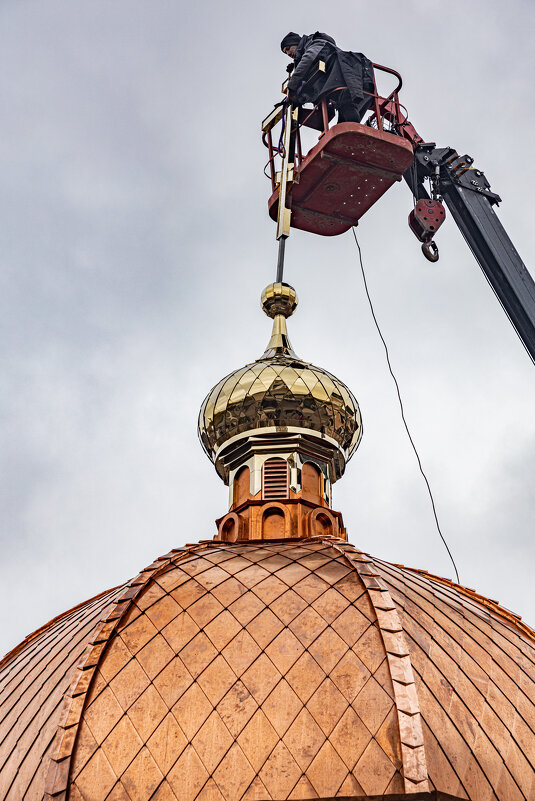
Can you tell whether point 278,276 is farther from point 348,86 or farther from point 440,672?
point 440,672

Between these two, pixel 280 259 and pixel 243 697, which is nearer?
pixel 243 697

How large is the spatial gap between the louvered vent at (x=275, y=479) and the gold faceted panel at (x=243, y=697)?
2.96 metres

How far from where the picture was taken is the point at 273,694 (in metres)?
9.34

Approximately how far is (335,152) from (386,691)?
7369mm

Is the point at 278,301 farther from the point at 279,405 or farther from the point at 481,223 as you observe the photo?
the point at 481,223

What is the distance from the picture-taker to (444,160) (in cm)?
1580

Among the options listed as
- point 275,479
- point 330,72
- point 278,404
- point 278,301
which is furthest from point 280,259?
point 275,479

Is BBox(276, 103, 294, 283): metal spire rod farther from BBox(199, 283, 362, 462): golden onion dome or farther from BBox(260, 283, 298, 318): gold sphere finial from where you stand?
BBox(199, 283, 362, 462): golden onion dome

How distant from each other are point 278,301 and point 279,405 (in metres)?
2.57

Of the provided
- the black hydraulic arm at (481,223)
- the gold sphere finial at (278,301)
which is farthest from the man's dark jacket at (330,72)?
the gold sphere finial at (278,301)

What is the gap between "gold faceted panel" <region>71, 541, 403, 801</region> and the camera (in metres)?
8.75

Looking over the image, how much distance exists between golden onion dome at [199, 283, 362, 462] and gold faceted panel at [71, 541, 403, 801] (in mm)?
3951

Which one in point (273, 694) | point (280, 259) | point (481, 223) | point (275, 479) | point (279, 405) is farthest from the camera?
point (280, 259)

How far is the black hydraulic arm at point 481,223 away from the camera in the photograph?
47.1 ft
